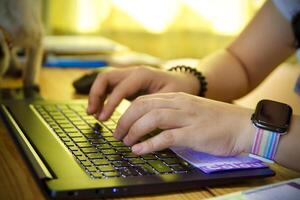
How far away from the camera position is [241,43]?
3.76 ft

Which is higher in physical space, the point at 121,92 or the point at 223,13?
the point at 223,13

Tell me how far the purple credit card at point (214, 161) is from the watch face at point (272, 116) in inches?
2.0

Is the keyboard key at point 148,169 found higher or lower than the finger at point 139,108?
lower

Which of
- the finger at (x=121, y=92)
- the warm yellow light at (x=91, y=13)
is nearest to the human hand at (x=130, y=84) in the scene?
the finger at (x=121, y=92)

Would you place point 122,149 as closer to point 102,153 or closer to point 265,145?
point 102,153

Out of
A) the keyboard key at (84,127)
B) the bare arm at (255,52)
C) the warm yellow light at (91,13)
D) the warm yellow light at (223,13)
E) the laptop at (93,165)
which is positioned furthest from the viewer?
the warm yellow light at (223,13)

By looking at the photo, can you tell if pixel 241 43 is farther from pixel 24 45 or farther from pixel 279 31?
pixel 24 45

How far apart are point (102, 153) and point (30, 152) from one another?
0.31 ft

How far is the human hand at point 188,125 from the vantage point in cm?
66

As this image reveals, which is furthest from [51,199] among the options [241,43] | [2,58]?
[241,43]

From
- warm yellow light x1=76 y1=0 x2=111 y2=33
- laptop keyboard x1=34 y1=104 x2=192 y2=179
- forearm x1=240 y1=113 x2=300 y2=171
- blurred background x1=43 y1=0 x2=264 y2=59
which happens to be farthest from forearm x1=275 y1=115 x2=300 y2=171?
warm yellow light x1=76 y1=0 x2=111 y2=33

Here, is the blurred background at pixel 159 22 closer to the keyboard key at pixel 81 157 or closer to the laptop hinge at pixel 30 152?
the laptop hinge at pixel 30 152

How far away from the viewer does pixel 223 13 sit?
2361mm

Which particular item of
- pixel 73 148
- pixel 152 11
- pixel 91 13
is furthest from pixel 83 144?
pixel 152 11
